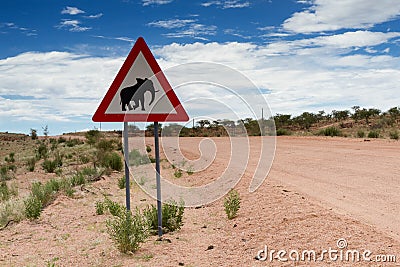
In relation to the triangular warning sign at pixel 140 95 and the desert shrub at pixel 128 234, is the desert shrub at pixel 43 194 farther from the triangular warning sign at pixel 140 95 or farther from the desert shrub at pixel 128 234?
the triangular warning sign at pixel 140 95

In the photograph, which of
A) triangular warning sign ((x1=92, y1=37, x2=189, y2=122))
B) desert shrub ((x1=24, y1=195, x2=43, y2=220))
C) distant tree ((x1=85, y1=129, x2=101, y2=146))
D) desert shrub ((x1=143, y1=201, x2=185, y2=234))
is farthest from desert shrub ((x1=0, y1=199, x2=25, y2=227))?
distant tree ((x1=85, y1=129, x2=101, y2=146))

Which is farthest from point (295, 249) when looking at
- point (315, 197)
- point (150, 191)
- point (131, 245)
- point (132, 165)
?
point (132, 165)

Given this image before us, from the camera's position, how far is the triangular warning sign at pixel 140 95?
6.78m

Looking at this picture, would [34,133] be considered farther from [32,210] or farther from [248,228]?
[248,228]

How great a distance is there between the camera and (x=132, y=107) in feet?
22.4

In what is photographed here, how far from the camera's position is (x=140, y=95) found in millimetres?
6824

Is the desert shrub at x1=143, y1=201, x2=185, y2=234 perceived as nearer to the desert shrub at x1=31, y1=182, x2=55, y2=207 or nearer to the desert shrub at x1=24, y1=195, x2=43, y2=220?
the desert shrub at x1=24, y1=195, x2=43, y2=220

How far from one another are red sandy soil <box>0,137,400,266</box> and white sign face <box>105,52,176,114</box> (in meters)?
2.08

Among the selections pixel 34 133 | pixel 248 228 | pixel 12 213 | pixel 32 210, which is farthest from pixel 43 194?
pixel 34 133

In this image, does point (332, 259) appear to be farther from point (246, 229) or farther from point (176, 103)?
point (176, 103)

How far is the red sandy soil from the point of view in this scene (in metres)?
6.07

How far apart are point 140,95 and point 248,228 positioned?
2.76 m

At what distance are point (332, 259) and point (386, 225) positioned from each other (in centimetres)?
203

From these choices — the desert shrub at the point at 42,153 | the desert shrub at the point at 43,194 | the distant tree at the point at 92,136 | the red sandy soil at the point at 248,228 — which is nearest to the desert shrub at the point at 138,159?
the red sandy soil at the point at 248,228
